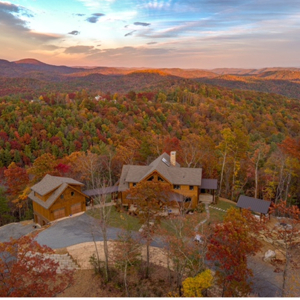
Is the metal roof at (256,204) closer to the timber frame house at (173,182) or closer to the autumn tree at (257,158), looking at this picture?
the timber frame house at (173,182)

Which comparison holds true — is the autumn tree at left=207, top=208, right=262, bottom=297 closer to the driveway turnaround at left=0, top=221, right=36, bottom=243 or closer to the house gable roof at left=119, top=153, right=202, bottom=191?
the house gable roof at left=119, top=153, right=202, bottom=191

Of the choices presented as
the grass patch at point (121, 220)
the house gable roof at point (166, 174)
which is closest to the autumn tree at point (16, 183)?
the grass patch at point (121, 220)

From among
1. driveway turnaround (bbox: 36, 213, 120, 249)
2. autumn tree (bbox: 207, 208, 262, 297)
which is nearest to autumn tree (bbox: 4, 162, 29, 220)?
driveway turnaround (bbox: 36, 213, 120, 249)

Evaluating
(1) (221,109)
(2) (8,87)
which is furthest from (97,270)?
(2) (8,87)

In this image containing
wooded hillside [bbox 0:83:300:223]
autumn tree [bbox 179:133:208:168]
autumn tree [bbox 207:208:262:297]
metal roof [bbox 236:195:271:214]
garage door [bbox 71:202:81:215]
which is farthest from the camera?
autumn tree [bbox 179:133:208:168]

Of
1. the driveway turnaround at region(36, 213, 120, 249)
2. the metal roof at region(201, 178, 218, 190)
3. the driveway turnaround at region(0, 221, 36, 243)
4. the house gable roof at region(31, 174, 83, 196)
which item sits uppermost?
the house gable roof at region(31, 174, 83, 196)
